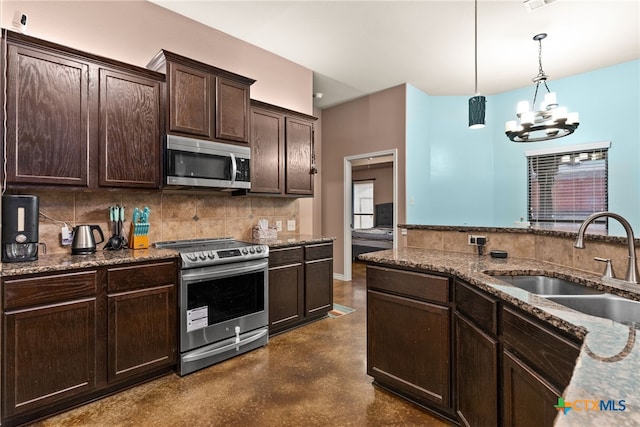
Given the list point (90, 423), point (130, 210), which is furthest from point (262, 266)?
point (90, 423)

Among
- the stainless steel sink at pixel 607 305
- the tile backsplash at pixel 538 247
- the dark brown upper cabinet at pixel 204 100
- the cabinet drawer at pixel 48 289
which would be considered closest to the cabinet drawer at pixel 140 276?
the cabinet drawer at pixel 48 289

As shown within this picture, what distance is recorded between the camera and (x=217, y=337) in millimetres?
2629

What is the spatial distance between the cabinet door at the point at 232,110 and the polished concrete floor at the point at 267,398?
2014mm

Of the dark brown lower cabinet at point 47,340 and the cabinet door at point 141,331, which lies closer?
the dark brown lower cabinet at point 47,340

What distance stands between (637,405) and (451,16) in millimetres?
3642

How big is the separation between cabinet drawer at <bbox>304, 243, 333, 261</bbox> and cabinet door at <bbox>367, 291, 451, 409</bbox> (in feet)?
4.31

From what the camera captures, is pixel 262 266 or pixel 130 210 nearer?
pixel 130 210

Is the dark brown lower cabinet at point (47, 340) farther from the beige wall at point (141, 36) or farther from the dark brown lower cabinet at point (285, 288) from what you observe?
the beige wall at point (141, 36)

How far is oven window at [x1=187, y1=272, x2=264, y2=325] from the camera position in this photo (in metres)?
2.52

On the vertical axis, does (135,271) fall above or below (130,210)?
below

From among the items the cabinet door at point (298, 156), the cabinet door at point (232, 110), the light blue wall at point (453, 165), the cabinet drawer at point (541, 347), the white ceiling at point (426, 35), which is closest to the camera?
the cabinet drawer at point (541, 347)

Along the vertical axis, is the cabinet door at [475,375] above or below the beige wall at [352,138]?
below

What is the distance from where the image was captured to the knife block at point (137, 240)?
2.65 m

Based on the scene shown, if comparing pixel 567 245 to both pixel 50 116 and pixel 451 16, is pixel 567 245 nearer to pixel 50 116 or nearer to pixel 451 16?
pixel 451 16
